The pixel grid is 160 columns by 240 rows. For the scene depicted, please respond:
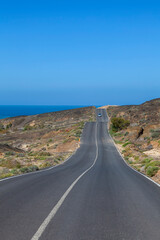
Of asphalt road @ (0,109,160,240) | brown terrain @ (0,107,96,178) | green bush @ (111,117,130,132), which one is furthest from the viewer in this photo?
green bush @ (111,117,130,132)

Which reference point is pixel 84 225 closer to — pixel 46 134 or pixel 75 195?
pixel 75 195

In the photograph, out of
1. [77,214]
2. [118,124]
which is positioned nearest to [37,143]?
[118,124]

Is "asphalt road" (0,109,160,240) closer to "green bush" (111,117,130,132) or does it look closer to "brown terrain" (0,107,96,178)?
"brown terrain" (0,107,96,178)

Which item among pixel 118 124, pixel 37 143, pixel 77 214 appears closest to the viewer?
pixel 77 214

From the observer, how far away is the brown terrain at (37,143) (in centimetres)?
2705

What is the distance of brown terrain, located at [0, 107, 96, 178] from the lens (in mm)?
27048

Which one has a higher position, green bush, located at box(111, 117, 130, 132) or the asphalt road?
green bush, located at box(111, 117, 130, 132)

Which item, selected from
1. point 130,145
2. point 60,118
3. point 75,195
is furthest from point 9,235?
point 60,118

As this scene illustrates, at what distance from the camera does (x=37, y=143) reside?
207 feet

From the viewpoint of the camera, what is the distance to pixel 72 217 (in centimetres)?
709

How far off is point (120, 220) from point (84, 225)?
1076 mm

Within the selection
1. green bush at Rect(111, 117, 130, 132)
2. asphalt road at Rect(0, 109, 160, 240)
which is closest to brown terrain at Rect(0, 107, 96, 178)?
asphalt road at Rect(0, 109, 160, 240)

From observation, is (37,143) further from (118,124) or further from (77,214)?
(77,214)

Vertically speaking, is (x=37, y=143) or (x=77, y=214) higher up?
(x=37, y=143)
